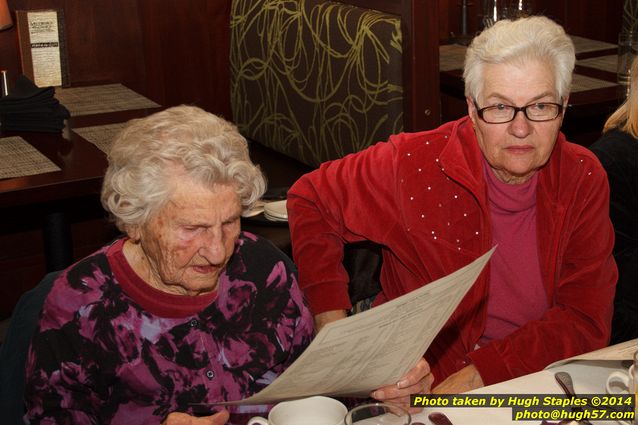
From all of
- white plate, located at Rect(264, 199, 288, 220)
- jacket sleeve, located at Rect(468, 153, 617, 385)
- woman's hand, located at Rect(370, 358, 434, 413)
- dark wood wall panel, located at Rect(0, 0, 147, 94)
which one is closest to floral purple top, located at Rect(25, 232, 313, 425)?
woman's hand, located at Rect(370, 358, 434, 413)

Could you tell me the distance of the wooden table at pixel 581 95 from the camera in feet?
10.5

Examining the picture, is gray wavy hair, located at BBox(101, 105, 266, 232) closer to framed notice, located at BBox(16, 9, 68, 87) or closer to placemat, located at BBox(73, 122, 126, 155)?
placemat, located at BBox(73, 122, 126, 155)

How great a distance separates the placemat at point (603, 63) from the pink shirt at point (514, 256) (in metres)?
1.78

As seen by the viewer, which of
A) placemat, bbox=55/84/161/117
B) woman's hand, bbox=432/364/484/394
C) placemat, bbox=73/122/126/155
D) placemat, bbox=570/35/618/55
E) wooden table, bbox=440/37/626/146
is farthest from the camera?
placemat, bbox=570/35/618/55

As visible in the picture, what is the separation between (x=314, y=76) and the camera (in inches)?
135

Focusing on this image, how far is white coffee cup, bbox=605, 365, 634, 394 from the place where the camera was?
1502 millimetres

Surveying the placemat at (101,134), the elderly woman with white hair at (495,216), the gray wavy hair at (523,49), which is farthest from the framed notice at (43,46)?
the gray wavy hair at (523,49)

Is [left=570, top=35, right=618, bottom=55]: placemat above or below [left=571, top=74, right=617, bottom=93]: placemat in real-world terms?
above

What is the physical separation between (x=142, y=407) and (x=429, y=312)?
1.95 ft

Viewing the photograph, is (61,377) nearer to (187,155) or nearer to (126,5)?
(187,155)

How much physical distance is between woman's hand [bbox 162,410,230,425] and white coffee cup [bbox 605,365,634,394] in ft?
2.15

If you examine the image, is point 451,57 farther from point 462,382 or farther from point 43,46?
point 462,382

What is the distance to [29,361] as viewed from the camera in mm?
1600

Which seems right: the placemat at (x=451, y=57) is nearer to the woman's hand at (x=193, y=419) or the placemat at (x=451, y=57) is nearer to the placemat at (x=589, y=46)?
the placemat at (x=589, y=46)
